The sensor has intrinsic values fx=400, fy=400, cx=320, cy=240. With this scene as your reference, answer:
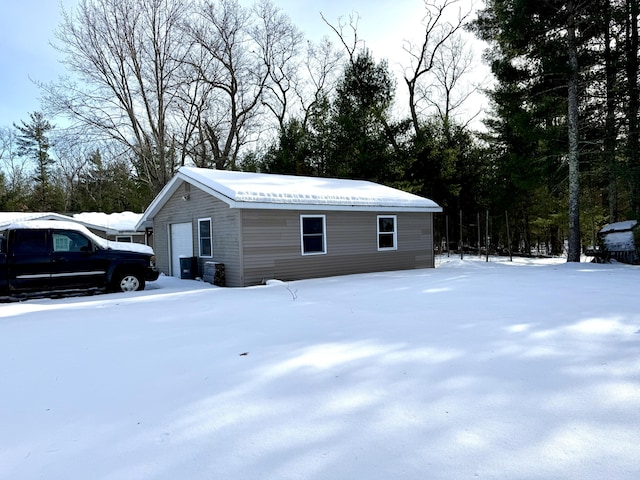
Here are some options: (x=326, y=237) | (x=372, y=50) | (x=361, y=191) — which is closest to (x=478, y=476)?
(x=326, y=237)

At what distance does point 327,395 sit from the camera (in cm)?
310

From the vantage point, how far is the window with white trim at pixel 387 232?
1386 centimetres

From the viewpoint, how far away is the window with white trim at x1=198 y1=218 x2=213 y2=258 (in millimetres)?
12150

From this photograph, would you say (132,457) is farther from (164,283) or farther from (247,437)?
(164,283)

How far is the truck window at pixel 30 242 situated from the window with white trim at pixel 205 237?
4169 millimetres

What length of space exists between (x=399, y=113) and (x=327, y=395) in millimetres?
24753

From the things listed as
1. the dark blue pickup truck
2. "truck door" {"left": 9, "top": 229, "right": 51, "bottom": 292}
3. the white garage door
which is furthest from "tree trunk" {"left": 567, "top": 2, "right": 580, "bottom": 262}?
"truck door" {"left": 9, "top": 229, "right": 51, "bottom": 292}

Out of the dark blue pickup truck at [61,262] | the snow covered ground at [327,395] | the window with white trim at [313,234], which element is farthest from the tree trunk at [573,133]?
the dark blue pickup truck at [61,262]

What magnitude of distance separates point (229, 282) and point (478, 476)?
31.4 ft

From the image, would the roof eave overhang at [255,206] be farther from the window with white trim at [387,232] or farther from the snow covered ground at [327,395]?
the snow covered ground at [327,395]

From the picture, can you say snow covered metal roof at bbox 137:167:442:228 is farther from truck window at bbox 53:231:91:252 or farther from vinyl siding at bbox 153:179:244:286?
truck window at bbox 53:231:91:252

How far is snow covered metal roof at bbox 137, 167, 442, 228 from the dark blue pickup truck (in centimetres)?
284

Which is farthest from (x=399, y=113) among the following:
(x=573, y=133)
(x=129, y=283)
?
(x=129, y=283)

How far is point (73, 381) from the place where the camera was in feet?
11.6
